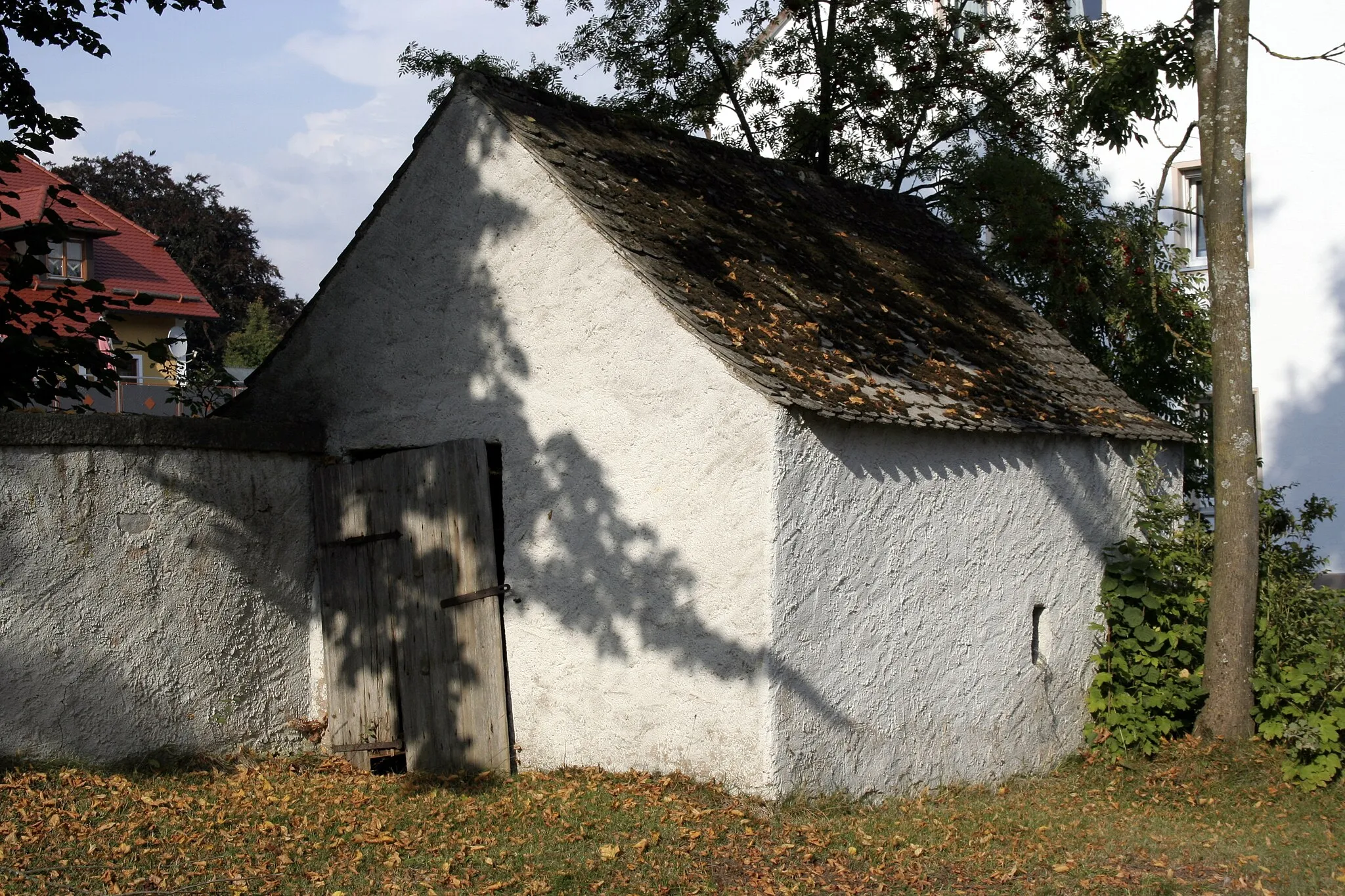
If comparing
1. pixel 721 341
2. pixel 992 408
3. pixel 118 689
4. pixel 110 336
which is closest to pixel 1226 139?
pixel 992 408

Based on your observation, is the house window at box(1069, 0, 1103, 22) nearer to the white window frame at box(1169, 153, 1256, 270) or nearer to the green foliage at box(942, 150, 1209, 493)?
the white window frame at box(1169, 153, 1256, 270)

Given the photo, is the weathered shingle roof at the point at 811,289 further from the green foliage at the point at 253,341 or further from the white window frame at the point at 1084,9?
the green foliage at the point at 253,341

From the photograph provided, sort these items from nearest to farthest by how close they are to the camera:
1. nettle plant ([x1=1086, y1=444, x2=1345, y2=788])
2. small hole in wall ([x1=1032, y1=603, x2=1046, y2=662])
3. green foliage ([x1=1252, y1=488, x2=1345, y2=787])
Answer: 1. green foliage ([x1=1252, y1=488, x2=1345, y2=787])
2. nettle plant ([x1=1086, y1=444, x2=1345, y2=788])
3. small hole in wall ([x1=1032, y1=603, x2=1046, y2=662])

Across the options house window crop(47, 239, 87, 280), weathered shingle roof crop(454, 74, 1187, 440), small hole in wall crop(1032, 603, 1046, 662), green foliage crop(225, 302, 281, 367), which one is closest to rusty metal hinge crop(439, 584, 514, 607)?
weathered shingle roof crop(454, 74, 1187, 440)

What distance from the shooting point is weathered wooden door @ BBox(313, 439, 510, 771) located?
7.66 m

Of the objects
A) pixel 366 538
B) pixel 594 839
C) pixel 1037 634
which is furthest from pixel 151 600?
pixel 1037 634

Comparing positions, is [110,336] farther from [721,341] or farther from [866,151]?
[866,151]

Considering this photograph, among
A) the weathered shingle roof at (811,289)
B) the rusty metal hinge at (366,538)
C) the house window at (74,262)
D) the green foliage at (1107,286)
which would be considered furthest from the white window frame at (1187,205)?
the house window at (74,262)

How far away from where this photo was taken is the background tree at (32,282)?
7.05 m

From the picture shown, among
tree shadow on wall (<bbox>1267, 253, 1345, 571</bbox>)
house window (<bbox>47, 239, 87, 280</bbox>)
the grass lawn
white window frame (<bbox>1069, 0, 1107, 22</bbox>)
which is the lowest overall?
the grass lawn

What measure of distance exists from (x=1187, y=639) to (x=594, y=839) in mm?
4998

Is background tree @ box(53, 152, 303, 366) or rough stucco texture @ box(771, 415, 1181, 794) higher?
background tree @ box(53, 152, 303, 366)

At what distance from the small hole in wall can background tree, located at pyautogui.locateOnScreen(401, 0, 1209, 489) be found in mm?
4818

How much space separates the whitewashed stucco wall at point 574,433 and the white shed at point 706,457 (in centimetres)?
2
